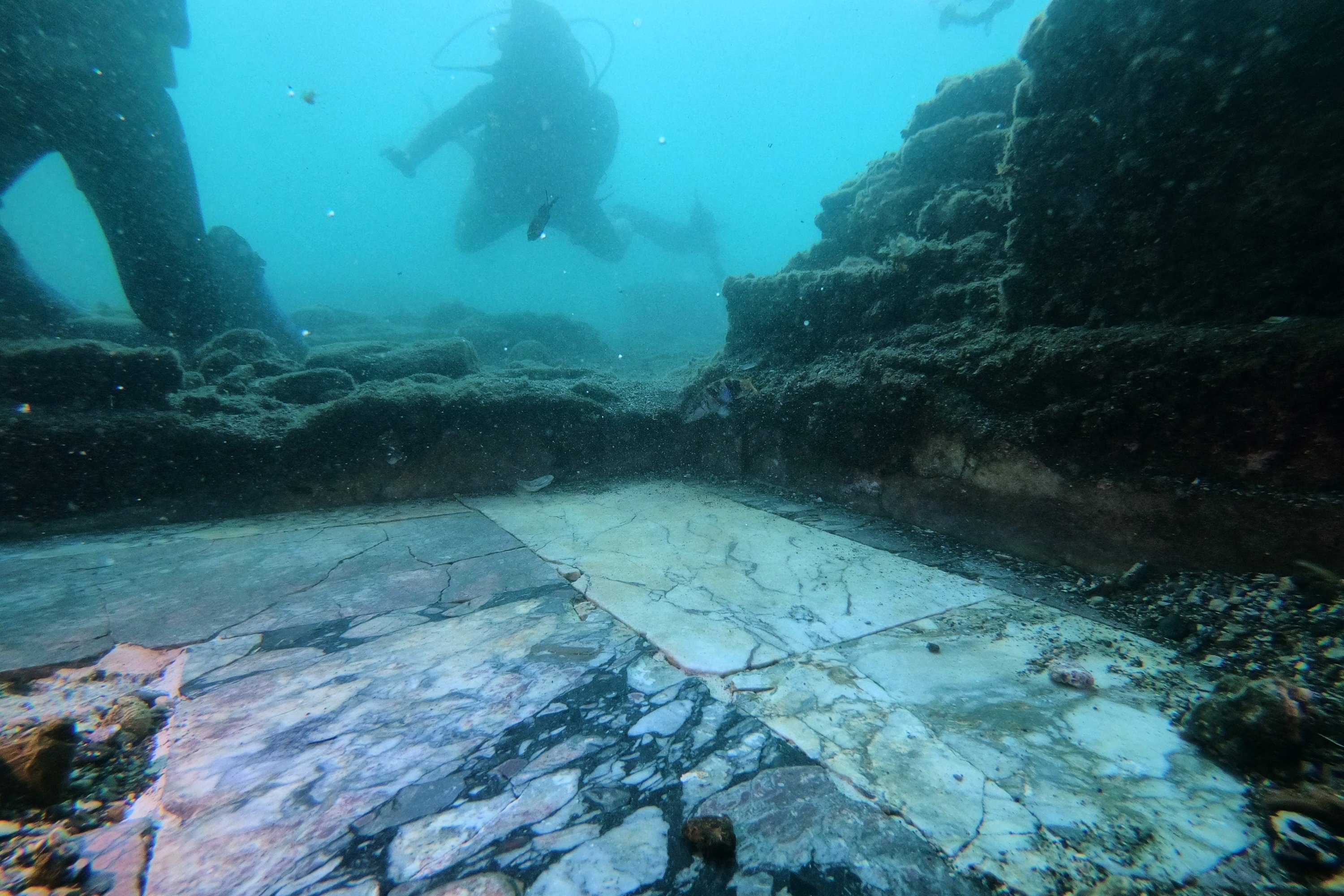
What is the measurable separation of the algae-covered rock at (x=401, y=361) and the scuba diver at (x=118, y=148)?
224 cm

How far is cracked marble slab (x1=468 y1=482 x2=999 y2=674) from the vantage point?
7.15 feet

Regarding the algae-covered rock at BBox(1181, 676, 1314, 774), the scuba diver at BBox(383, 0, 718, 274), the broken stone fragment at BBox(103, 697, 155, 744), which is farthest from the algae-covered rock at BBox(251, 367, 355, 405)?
the scuba diver at BBox(383, 0, 718, 274)

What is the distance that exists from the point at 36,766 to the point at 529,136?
21808 mm

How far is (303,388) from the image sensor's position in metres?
5.44

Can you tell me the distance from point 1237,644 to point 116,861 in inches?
143

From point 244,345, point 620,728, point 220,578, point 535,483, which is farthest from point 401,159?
point 620,728

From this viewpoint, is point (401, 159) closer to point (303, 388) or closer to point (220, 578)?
point (303, 388)

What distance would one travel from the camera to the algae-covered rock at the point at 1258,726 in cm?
136

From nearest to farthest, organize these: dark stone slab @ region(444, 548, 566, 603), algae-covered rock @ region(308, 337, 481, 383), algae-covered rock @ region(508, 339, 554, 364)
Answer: dark stone slab @ region(444, 548, 566, 603), algae-covered rock @ region(308, 337, 481, 383), algae-covered rock @ region(508, 339, 554, 364)

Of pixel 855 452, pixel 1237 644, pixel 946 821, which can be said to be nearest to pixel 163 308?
pixel 855 452

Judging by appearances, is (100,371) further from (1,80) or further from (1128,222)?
(1128,222)

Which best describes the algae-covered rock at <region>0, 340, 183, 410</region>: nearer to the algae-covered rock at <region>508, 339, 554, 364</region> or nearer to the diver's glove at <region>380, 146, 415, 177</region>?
the algae-covered rock at <region>508, 339, 554, 364</region>

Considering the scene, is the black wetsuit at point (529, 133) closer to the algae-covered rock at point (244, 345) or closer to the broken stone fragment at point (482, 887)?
the algae-covered rock at point (244, 345)

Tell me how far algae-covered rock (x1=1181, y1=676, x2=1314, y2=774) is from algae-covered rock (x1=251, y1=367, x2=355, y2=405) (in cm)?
663
